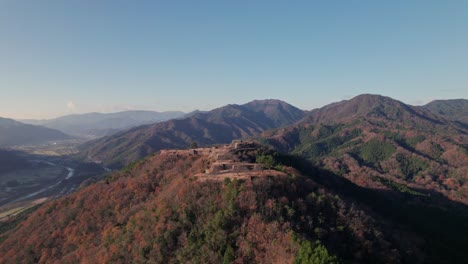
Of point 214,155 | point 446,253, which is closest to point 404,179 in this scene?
point 446,253

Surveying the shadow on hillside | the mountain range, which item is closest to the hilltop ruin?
the mountain range

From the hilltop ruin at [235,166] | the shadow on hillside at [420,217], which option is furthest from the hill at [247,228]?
the shadow on hillside at [420,217]

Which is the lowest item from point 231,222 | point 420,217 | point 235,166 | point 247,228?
point 420,217

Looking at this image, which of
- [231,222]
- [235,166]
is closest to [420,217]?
[235,166]

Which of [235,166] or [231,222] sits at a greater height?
[235,166]

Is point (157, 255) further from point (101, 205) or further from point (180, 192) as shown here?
point (101, 205)

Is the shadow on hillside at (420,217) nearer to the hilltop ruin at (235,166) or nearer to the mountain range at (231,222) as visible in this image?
the mountain range at (231,222)

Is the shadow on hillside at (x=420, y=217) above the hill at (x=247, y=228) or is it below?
below

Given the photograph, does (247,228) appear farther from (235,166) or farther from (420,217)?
(420,217)

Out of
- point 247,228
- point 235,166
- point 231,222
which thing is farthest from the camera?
point 235,166
